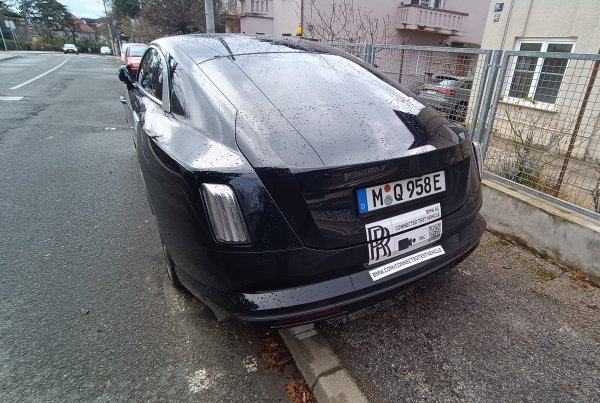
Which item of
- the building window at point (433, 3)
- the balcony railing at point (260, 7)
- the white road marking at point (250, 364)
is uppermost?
the building window at point (433, 3)

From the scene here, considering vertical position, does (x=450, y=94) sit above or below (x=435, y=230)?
above

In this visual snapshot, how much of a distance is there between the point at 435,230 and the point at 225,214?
A: 1.11 m

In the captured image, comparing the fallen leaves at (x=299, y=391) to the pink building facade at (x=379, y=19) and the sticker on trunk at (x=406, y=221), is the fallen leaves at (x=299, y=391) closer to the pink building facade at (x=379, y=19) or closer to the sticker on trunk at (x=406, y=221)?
the sticker on trunk at (x=406, y=221)

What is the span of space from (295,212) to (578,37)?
8.56 meters

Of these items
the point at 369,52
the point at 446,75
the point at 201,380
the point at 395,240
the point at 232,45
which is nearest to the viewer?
the point at 395,240

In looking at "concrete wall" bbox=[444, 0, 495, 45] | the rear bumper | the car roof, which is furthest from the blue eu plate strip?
"concrete wall" bbox=[444, 0, 495, 45]

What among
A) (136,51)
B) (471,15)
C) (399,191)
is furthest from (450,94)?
(471,15)

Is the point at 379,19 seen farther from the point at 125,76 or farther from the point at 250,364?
the point at 250,364

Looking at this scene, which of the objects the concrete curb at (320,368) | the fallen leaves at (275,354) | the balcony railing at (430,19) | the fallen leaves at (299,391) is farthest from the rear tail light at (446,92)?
the balcony railing at (430,19)

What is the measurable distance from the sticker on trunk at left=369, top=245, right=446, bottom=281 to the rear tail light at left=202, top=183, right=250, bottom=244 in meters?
0.65

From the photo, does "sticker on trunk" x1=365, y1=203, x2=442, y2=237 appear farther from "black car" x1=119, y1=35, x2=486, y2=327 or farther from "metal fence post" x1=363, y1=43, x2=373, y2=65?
"metal fence post" x1=363, y1=43, x2=373, y2=65

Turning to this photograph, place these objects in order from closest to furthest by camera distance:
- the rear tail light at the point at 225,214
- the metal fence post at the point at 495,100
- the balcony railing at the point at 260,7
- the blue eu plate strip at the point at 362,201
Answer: the rear tail light at the point at 225,214 < the blue eu plate strip at the point at 362,201 < the metal fence post at the point at 495,100 < the balcony railing at the point at 260,7

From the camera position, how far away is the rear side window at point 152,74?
269cm

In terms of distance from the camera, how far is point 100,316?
224 centimetres
